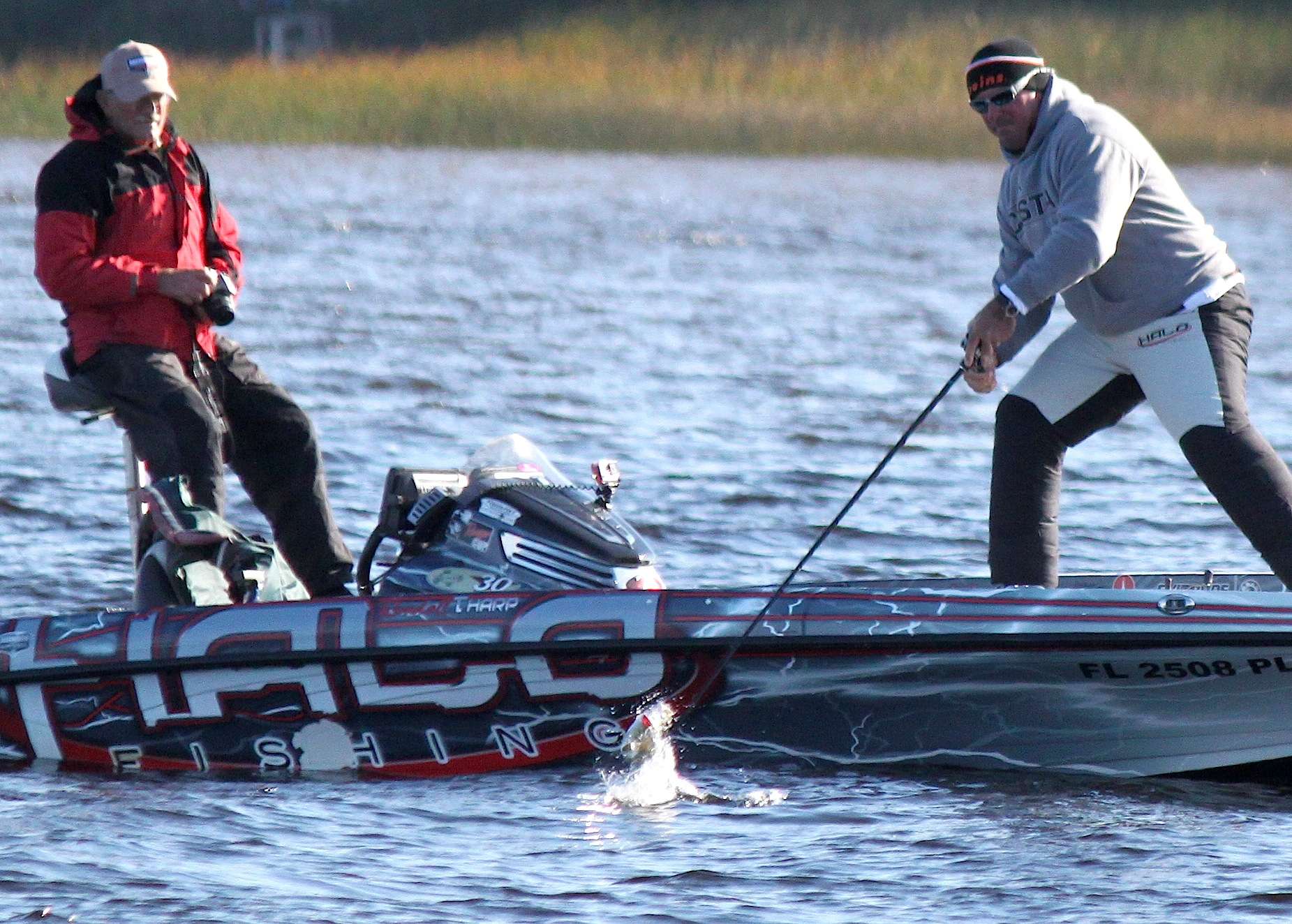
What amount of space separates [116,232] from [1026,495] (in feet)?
8.21

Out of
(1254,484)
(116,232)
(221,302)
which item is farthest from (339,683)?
(1254,484)

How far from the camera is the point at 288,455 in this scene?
6312mm

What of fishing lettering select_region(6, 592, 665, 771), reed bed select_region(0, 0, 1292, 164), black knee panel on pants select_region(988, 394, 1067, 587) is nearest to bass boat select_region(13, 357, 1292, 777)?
fishing lettering select_region(6, 592, 665, 771)

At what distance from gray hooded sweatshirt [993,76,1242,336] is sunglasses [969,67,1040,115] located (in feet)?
0.28

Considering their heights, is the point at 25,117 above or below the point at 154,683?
above

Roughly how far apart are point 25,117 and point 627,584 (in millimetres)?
23545

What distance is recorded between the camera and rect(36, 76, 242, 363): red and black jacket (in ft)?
19.1

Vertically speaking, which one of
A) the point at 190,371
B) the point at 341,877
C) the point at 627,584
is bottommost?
the point at 341,877

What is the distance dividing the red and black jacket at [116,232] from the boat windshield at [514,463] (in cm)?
81

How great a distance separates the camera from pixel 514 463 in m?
6.26

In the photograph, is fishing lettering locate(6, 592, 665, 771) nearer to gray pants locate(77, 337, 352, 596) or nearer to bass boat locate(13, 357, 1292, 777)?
bass boat locate(13, 357, 1292, 777)

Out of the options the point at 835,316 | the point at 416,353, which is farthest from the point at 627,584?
the point at 835,316

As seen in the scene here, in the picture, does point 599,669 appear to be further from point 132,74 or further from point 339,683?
point 132,74

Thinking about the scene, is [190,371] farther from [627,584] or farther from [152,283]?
[627,584]
